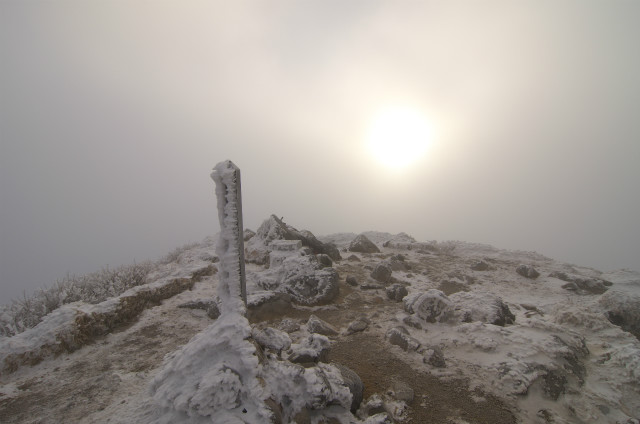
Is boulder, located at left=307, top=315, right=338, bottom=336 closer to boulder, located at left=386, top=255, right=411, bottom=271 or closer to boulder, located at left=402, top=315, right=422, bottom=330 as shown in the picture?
boulder, located at left=402, top=315, right=422, bottom=330

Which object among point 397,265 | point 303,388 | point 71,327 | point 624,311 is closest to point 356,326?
point 303,388

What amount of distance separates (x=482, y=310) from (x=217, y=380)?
187 inches

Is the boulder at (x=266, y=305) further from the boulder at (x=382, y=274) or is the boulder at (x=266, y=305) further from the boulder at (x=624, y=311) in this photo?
the boulder at (x=624, y=311)

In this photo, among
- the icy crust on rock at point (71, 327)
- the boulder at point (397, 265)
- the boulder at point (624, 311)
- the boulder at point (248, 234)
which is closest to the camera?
the icy crust on rock at point (71, 327)

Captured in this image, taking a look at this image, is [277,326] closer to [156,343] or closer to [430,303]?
[156,343]

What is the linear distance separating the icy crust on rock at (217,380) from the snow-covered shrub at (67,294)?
5.24 m

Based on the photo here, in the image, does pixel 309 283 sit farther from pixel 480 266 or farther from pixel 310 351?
pixel 480 266

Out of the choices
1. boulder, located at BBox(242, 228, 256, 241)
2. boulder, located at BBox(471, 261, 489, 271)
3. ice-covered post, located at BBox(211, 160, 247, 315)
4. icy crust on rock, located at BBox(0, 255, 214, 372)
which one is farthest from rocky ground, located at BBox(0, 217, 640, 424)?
boulder, located at BBox(242, 228, 256, 241)

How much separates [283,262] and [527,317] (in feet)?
17.5

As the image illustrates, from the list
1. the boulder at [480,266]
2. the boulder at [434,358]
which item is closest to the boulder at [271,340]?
the boulder at [434,358]

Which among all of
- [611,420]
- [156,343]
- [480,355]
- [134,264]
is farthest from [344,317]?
[134,264]

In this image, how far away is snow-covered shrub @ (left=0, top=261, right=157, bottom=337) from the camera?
645cm

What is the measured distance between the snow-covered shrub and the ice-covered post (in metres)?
5.30

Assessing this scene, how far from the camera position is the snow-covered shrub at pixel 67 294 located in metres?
6.45
